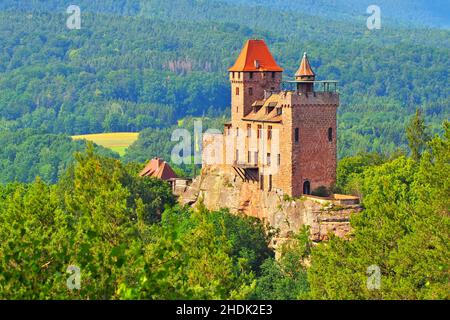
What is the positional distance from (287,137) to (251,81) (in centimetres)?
A: 787

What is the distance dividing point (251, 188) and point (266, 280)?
8.70 m

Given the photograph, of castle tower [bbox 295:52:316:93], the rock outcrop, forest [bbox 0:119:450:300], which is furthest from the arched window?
castle tower [bbox 295:52:316:93]

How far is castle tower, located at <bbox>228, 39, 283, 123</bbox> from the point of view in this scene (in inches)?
3246

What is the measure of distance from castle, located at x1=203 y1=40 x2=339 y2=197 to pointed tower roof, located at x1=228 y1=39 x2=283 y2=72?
3.10 ft

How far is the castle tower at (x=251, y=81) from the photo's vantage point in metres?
82.4

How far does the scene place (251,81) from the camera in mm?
82938

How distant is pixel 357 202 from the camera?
7356 centimetres

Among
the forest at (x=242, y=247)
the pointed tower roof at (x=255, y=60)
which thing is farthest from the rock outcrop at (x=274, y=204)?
the pointed tower roof at (x=255, y=60)

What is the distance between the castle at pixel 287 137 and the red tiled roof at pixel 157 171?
13560mm

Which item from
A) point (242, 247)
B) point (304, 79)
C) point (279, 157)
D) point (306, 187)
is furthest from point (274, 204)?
point (304, 79)

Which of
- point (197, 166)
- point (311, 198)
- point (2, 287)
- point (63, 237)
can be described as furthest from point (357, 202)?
point (197, 166)

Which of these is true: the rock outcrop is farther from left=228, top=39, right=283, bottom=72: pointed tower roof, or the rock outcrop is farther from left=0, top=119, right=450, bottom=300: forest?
left=228, top=39, right=283, bottom=72: pointed tower roof

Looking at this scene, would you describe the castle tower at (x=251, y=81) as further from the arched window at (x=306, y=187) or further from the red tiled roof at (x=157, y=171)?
the red tiled roof at (x=157, y=171)
